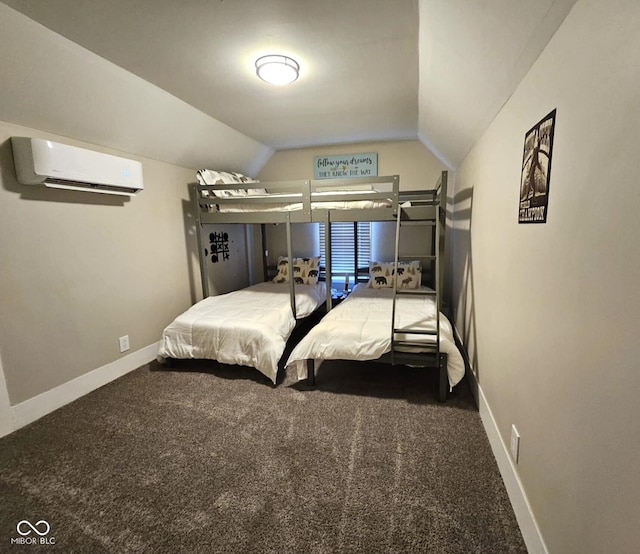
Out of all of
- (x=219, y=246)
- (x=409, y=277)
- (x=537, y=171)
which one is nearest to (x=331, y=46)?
(x=537, y=171)

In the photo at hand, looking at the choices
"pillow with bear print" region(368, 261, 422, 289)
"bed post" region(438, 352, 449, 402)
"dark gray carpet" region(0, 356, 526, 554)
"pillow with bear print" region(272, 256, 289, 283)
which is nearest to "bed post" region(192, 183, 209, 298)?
"pillow with bear print" region(272, 256, 289, 283)

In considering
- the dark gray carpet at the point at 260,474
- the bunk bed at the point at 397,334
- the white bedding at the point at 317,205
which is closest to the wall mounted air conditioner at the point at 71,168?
the white bedding at the point at 317,205

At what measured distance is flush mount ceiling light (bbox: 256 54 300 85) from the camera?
6.11 feet

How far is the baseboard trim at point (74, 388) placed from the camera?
6.73ft

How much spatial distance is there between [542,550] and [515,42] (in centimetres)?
193

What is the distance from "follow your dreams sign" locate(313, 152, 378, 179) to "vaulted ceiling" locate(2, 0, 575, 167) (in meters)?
1.31

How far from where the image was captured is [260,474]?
1.62 m

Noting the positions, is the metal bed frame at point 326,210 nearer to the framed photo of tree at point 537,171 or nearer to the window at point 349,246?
the window at point 349,246

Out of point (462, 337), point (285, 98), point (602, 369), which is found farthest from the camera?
point (462, 337)

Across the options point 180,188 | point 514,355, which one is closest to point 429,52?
point 514,355

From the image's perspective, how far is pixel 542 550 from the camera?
3.63ft

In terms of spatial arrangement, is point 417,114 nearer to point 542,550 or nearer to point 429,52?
point 429,52

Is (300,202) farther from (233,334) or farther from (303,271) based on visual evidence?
(233,334)

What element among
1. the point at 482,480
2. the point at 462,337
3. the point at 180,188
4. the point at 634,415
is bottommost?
the point at 482,480
